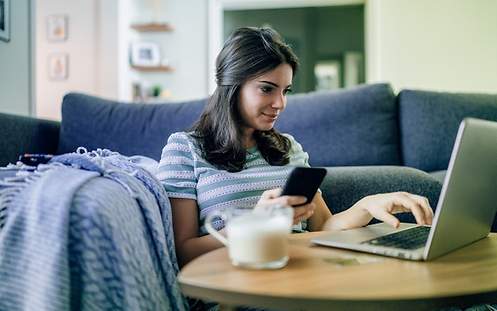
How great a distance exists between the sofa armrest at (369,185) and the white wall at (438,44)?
207 centimetres

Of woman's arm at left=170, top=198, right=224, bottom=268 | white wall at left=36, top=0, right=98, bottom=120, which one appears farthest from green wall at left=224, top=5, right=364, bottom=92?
woman's arm at left=170, top=198, right=224, bottom=268

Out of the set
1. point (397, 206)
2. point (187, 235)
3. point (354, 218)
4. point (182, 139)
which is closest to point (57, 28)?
point (182, 139)

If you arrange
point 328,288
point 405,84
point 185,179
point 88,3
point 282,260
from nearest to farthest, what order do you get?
1. point 328,288
2. point 282,260
3. point 185,179
4. point 405,84
5. point 88,3

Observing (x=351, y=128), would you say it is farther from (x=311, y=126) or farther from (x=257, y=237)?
(x=257, y=237)

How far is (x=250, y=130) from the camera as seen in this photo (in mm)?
1358

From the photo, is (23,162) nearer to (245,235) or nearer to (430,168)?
(245,235)

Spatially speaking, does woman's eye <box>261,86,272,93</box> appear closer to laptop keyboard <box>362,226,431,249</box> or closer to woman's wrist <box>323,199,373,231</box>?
woman's wrist <box>323,199,373,231</box>

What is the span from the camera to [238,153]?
4.08ft

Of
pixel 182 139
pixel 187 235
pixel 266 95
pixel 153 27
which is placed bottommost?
pixel 187 235

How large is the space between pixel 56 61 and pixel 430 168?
3.58 metres

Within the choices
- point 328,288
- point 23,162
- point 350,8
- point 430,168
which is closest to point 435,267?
point 328,288

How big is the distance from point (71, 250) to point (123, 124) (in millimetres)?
1273

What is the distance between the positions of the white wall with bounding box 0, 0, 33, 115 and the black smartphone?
6.07 ft

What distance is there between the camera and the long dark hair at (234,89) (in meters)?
1.21
